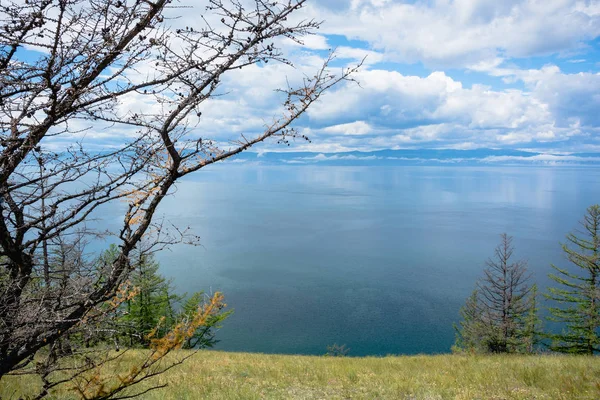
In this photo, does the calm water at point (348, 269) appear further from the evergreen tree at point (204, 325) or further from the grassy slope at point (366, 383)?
the grassy slope at point (366, 383)

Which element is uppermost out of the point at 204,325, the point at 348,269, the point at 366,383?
the point at 366,383

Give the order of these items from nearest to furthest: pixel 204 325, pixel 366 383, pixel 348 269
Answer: pixel 366 383
pixel 204 325
pixel 348 269

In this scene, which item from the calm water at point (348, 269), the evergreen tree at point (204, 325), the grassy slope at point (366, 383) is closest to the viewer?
the grassy slope at point (366, 383)

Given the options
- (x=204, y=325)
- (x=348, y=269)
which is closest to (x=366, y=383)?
(x=204, y=325)

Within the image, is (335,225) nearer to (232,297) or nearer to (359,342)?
(232,297)

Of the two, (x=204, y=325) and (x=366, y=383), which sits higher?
(x=366, y=383)

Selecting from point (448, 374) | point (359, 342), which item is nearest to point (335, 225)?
point (359, 342)

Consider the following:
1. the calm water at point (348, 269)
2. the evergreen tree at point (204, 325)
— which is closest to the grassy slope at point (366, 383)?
the evergreen tree at point (204, 325)

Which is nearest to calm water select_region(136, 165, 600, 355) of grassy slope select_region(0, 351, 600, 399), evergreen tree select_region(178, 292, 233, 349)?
evergreen tree select_region(178, 292, 233, 349)

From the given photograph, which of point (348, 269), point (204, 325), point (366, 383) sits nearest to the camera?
→ point (366, 383)

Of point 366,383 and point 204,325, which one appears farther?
point 204,325

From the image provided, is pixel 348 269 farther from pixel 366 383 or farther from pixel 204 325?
pixel 366 383

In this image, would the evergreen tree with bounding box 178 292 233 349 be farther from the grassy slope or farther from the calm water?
the grassy slope

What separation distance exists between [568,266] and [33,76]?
66.1 metres
